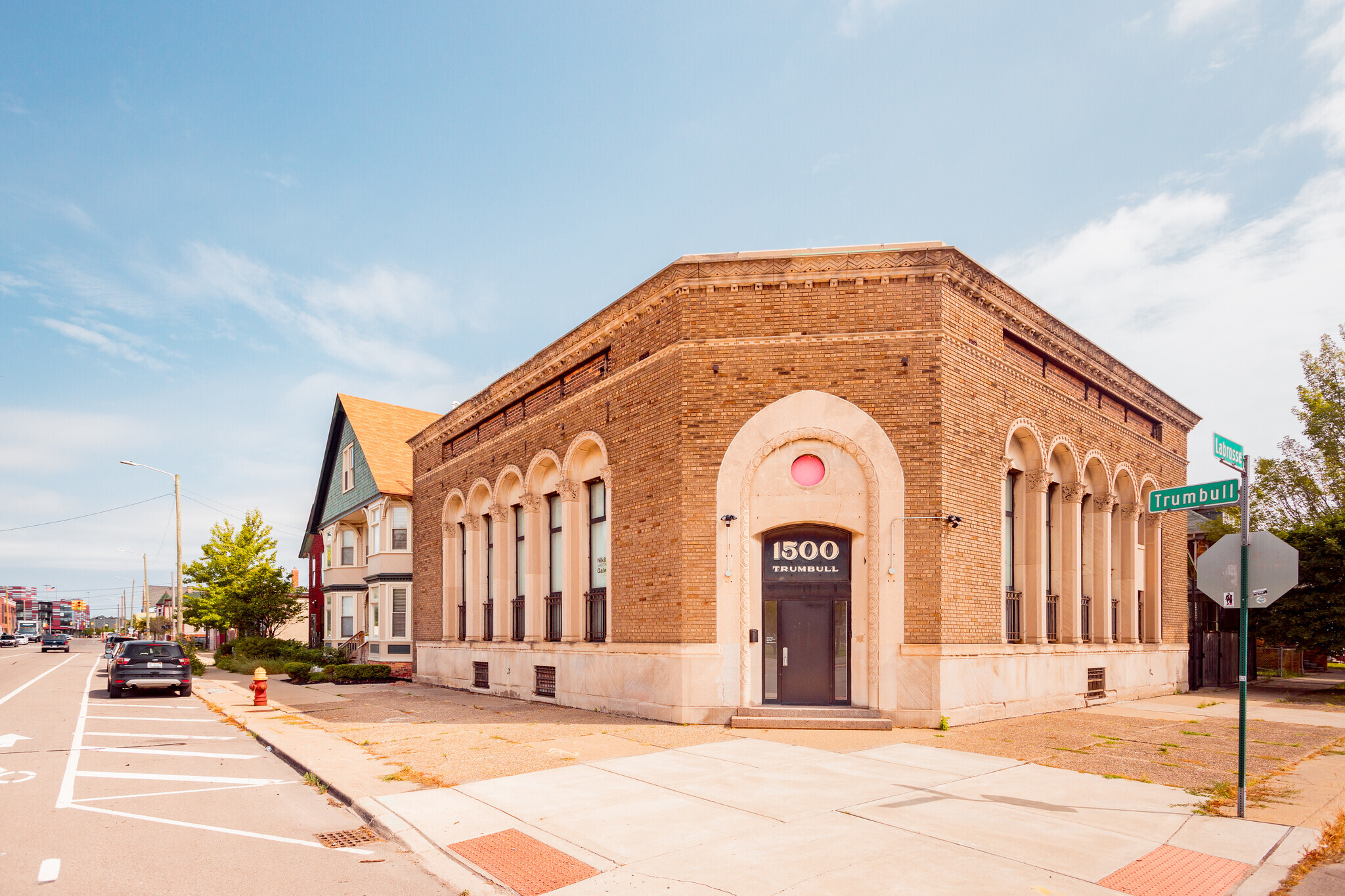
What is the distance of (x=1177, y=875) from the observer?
6820 mm

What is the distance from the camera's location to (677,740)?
13.3 meters

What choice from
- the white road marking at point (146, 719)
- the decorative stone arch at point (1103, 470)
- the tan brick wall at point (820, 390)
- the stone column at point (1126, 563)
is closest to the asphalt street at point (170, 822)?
the white road marking at point (146, 719)

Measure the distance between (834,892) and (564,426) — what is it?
14702 mm

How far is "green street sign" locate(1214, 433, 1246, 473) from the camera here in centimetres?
908

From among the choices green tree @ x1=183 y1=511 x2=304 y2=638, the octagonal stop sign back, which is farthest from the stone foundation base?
green tree @ x1=183 y1=511 x2=304 y2=638

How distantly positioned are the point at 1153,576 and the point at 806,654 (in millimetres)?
14030

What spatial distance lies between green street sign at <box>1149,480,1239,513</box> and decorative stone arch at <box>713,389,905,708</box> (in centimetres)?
535

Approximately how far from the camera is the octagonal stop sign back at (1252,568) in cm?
838

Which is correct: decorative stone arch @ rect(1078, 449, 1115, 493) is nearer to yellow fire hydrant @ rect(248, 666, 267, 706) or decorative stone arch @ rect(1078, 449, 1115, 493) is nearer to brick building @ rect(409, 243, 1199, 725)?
brick building @ rect(409, 243, 1199, 725)

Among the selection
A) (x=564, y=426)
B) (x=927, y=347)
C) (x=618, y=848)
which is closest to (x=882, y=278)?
(x=927, y=347)

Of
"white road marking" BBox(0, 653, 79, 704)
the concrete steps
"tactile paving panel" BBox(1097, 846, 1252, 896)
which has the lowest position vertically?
"white road marking" BBox(0, 653, 79, 704)

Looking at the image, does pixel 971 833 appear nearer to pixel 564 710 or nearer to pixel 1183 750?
pixel 1183 750

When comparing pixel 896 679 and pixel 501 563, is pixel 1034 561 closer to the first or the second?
pixel 896 679

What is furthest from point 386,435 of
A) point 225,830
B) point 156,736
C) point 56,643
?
point 56,643
